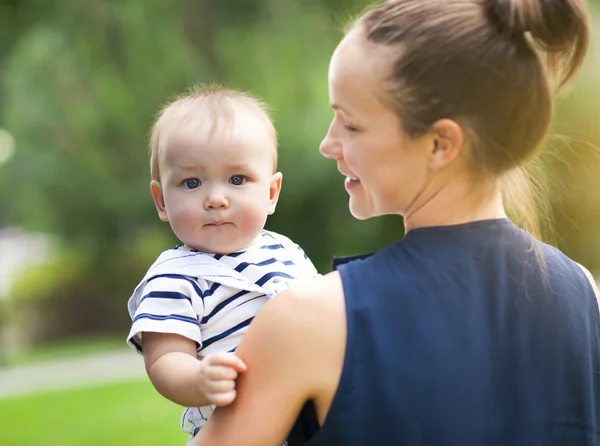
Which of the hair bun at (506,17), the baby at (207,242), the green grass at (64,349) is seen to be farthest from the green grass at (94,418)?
the hair bun at (506,17)

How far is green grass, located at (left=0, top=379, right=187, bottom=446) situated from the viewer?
6.23 meters

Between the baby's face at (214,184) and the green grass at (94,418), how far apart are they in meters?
4.40

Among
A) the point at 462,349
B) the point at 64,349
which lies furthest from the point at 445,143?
the point at 64,349

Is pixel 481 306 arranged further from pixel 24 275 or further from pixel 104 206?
pixel 24 275

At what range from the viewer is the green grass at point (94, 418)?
245 inches

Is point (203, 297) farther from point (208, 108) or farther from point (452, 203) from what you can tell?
point (452, 203)

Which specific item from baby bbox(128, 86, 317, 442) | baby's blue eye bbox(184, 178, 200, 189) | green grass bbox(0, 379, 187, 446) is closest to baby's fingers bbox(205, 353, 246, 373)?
baby bbox(128, 86, 317, 442)

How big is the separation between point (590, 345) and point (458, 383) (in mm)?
287

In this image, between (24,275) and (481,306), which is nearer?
(481,306)

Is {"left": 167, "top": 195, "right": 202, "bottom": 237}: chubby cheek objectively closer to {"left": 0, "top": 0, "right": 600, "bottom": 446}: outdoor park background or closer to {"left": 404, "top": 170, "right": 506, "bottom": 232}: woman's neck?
{"left": 404, "top": 170, "right": 506, "bottom": 232}: woman's neck

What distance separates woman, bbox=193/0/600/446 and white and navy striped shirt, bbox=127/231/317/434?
249mm

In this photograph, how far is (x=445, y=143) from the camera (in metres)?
1.52

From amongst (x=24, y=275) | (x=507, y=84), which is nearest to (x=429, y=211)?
(x=507, y=84)

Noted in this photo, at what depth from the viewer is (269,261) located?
1.87m
